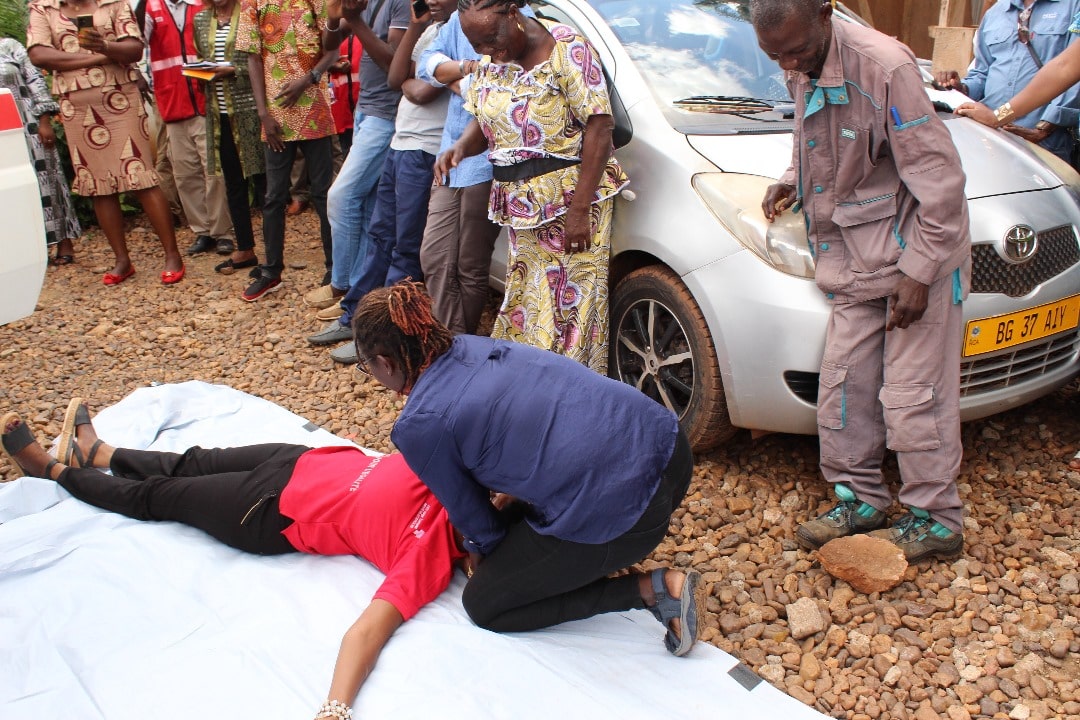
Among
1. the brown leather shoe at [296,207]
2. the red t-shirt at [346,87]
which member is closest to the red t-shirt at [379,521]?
the red t-shirt at [346,87]

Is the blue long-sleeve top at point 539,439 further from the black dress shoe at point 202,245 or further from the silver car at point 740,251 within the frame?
the black dress shoe at point 202,245

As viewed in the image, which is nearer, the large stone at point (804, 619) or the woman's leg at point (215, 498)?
the large stone at point (804, 619)

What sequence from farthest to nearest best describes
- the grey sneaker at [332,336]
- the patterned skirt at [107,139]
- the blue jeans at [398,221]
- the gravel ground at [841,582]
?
the patterned skirt at [107,139], the grey sneaker at [332,336], the blue jeans at [398,221], the gravel ground at [841,582]

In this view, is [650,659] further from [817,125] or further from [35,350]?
[35,350]

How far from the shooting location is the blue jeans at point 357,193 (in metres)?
5.18

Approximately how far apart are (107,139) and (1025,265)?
573 cm

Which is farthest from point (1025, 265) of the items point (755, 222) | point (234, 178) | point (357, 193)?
point (234, 178)

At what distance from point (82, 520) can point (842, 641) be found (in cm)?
266

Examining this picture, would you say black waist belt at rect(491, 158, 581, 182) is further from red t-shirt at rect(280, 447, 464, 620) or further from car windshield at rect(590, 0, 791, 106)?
red t-shirt at rect(280, 447, 464, 620)

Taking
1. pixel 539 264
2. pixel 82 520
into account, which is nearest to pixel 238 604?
pixel 82 520

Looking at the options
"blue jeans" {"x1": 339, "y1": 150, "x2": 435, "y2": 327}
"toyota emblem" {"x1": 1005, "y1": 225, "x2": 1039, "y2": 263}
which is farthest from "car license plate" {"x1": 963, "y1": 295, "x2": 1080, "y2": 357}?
"blue jeans" {"x1": 339, "y1": 150, "x2": 435, "y2": 327}

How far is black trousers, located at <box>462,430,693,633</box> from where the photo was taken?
2.57 meters

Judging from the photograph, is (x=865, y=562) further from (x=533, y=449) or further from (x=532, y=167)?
(x=532, y=167)

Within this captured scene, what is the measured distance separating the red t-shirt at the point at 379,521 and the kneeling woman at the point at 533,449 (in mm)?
274
